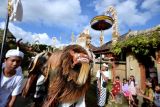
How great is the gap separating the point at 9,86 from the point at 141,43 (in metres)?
10.5

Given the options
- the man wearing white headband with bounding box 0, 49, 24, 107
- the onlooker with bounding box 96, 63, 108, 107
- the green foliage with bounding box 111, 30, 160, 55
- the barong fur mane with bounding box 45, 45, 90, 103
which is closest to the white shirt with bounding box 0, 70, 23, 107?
the man wearing white headband with bounding box 0, 49, 24, 107

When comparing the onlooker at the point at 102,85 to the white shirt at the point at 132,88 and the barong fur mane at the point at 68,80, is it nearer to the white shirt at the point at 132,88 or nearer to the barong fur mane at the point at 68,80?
the white shirt at the point at 132,88

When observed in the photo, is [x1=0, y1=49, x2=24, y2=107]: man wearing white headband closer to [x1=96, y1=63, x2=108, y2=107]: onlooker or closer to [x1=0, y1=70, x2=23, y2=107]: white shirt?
[x1=0, y1=70, x2=23, y2=107]: white shirt

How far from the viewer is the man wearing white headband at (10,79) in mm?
3205

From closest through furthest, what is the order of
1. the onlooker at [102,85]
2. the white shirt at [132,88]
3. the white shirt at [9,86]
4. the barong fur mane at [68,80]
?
the barong fur mane at [68,80] < the white shirt at [9,86] < the onlooker at [102,85] < the white shirt at [132,88]

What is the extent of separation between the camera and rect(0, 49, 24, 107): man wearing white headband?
3.21 meters

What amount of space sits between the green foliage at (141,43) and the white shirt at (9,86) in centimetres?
962

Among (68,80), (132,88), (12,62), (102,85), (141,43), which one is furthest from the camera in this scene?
(141,43)

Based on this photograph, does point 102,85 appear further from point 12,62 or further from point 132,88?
point 12,62

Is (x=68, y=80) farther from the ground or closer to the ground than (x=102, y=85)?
farther from the ground

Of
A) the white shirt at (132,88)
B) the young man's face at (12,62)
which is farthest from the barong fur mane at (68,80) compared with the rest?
the white shirt at (132,88)

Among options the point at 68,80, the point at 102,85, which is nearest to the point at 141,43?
the point at 102,85

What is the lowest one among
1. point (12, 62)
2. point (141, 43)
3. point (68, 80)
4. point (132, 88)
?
point (132, 88)

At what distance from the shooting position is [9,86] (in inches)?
128
